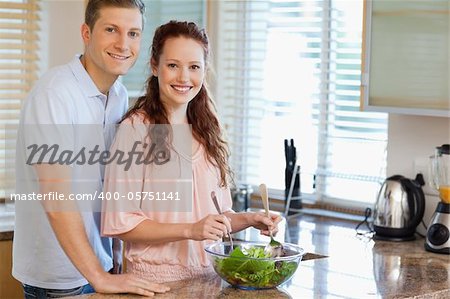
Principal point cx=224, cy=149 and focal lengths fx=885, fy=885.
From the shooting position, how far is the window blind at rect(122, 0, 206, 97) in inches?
161

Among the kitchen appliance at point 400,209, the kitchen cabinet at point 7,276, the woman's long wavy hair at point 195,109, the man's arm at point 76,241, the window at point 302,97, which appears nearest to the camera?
the man's arm at point 76,241

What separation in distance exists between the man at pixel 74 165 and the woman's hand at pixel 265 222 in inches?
14.8

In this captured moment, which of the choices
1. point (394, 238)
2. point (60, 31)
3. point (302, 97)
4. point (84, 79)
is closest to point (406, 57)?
point (394, 238)

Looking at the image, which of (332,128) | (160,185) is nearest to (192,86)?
(160,185)

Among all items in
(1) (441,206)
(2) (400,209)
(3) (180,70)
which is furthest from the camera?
(2) (400,209)

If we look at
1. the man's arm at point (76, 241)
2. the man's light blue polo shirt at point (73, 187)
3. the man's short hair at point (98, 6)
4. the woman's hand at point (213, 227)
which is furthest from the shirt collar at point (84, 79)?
the woman's hand at point (213, 227)

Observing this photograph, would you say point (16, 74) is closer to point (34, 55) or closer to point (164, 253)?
point (34, 55)

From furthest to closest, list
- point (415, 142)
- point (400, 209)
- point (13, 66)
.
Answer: point (13, 66) → point (415, 142) → point (400, 209)

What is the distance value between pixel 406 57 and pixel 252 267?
1.25 m

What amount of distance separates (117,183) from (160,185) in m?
0.13

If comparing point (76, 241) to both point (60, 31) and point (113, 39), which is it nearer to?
point (113, 39)

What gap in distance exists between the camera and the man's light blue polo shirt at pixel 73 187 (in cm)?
255

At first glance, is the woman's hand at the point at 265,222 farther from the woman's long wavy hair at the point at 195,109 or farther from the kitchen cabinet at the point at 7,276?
the kitchen cabinet at the point at 7,276

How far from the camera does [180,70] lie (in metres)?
2.51
